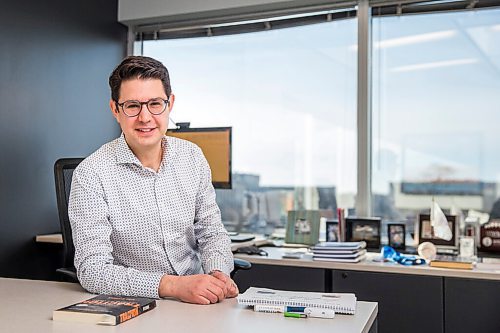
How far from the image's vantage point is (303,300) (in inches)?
60.8

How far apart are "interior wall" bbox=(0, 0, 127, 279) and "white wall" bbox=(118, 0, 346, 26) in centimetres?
22

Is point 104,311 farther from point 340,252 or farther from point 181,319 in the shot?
point 340,252

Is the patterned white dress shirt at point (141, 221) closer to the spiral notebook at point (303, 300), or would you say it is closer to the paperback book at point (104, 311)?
the paperback book at point (104, 311)

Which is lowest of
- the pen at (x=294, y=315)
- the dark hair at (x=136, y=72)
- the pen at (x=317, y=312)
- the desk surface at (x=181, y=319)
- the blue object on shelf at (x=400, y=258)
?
the blue object on shelf at (x=400, y=258)

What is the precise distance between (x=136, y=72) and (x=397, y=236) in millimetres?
1944

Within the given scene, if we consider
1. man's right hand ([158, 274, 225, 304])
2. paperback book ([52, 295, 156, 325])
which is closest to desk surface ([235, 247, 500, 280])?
man's right hand ([158, 274, 225, 304])

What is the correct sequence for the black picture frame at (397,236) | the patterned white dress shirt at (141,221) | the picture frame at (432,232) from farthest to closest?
the black picture frame at (397,236) → the picture frame at (432,232) → the patterned white dress shirt at (141,221)

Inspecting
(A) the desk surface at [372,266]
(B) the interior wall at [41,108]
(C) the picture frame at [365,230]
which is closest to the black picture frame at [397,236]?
(C) the picture frame at [365,230]

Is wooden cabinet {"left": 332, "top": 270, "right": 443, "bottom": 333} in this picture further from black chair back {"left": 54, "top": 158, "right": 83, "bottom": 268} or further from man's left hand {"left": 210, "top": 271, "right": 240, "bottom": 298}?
black chair back {"left": 54, "top": 158, "right": 83, "bottom": 268}

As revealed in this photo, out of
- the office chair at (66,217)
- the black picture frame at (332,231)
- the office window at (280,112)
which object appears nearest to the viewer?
the office chair at (66,217)

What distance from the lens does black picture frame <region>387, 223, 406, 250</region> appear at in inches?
126

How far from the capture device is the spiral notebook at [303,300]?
4.94 feet

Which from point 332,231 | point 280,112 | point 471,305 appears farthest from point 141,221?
point 280,112

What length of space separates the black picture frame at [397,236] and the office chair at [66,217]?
105cm
